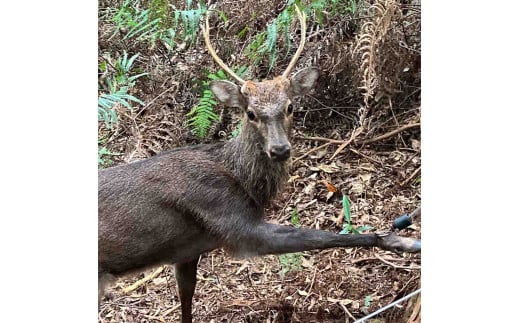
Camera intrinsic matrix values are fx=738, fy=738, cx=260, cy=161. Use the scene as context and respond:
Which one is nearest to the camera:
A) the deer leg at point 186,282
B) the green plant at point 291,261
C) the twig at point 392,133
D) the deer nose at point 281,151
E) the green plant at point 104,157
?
the deer nose at point 281,151

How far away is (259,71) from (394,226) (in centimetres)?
98

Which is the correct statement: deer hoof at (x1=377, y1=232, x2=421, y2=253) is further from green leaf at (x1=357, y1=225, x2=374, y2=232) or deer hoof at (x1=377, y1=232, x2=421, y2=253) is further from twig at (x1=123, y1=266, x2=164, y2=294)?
twig at (x1=123, y1=266, x2=164, y2=294)

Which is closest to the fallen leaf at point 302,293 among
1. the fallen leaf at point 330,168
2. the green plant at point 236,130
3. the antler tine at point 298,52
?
the fallen leaf at point 330,168

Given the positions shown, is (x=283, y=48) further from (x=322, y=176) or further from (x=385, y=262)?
(x=385, y=262)

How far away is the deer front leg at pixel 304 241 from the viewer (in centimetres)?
340

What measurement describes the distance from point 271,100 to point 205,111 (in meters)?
0.37

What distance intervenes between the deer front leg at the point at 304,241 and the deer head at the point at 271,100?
38 centimetres

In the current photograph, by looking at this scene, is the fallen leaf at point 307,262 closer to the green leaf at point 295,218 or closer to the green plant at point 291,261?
the green plant at point 291,261

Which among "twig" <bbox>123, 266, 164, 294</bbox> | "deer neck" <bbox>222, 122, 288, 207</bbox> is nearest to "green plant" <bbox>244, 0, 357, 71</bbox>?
"deer neck" <bbox>222, 122, 288, 207</bbox>

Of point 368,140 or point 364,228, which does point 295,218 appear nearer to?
point 364,228

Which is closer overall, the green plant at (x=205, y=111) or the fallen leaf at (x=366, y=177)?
the fallen leaf at (x=366, y=177)

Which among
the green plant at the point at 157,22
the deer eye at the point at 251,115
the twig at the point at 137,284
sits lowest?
the twig at the point at 137,284

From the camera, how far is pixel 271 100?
3.43 metres

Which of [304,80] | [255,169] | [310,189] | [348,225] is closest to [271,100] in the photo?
[304,80]
